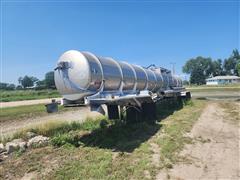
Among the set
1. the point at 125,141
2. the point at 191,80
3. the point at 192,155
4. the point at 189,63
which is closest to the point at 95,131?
the point at 125,141

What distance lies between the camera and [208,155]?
660 cm

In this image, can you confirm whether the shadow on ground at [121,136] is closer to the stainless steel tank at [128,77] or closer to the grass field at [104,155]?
the grass field at [104,155]

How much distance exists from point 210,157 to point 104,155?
2.75m

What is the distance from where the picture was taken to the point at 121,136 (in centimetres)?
868

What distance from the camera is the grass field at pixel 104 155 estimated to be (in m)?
5.46

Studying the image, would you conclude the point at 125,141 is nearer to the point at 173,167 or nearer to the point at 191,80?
the point at 173,167

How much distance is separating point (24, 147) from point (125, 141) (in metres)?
3.14

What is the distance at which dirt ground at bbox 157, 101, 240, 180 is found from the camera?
5277mm

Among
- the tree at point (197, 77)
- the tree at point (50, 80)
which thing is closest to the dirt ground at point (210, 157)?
the tree at point (50, 80)

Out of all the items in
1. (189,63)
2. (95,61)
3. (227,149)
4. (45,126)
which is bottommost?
(227,149)

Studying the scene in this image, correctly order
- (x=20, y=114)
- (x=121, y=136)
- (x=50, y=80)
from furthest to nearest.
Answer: (x=50, y=80)
(x=20, y=114)
(x=121, y=136)

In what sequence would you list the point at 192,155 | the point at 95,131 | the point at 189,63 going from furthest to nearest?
the point at 189,63 → the point at 95,131 → the point at 192,155

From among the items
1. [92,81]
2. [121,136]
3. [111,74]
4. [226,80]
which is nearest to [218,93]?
[121,136]

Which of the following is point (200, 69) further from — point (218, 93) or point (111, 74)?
point (111, 74)
